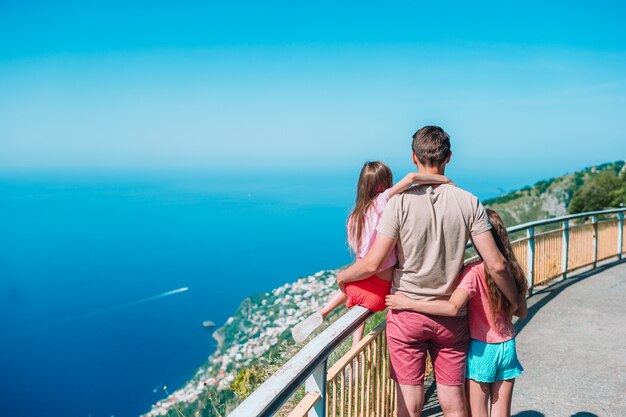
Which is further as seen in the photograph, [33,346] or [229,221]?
[229,221]

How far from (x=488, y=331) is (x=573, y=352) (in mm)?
3362

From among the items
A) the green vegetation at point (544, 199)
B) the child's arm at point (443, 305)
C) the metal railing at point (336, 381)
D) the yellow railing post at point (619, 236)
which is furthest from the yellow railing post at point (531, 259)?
the green vegetation at point (544, 199)

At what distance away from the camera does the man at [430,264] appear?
233 centimetres

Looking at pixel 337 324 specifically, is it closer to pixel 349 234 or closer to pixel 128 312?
pixel 349 234

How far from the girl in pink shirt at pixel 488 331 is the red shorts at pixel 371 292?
0.74 feet

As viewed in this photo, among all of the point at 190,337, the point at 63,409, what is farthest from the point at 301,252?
the point at 63,409

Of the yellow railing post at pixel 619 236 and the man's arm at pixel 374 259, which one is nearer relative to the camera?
the man's arm at pixel 374 259

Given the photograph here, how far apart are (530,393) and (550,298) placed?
348cm

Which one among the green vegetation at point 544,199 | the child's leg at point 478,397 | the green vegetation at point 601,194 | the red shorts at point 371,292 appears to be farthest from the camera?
the green vegetation at point 544,199

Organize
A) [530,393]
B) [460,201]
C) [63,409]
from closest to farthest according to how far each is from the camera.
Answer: [460,201], [530,393], [63,409]

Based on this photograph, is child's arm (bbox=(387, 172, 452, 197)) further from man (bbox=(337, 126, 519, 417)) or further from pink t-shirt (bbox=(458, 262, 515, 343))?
pink t-shirt (bbox=(458, 262, 515, 343))

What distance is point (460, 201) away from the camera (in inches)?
91.7

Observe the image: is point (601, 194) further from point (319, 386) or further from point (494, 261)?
point (319, 386)

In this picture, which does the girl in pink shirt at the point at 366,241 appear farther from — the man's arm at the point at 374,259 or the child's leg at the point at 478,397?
the child's leg at the point at 478,397
